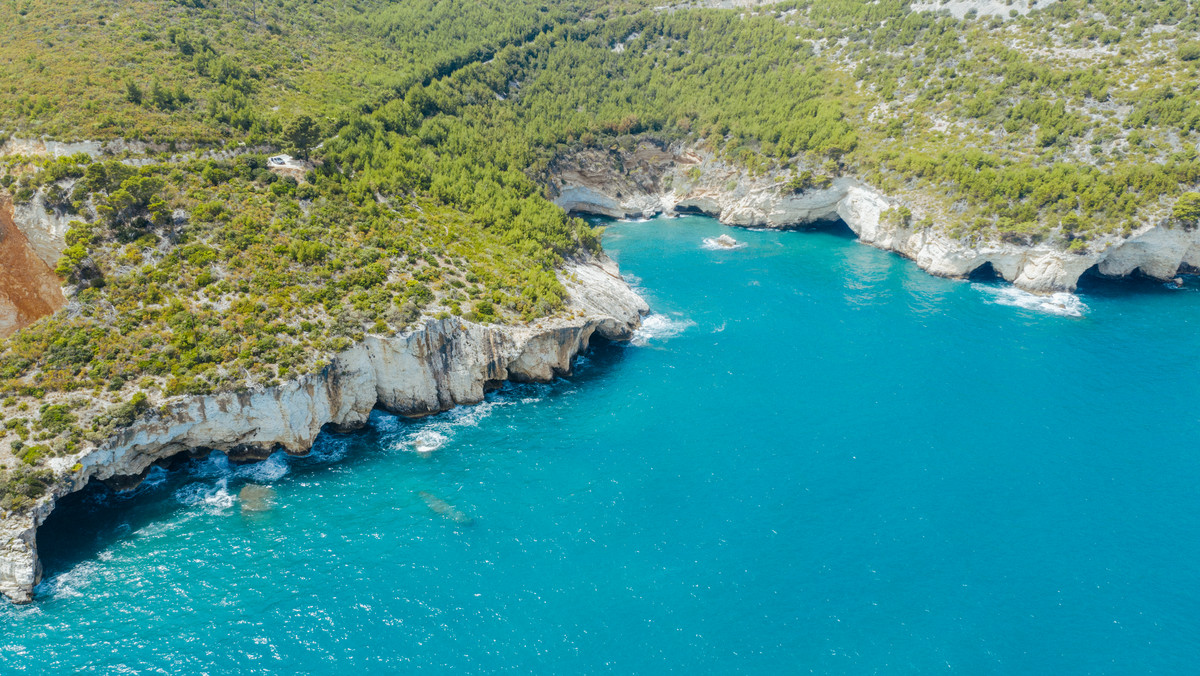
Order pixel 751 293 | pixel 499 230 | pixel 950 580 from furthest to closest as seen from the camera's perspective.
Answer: pixel 751 293
pixel 499 230
pixel 950 580

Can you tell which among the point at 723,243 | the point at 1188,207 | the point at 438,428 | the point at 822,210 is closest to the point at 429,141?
the point at 723,243

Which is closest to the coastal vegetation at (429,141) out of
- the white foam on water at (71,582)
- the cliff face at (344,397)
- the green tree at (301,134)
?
the green tree at (301,134)

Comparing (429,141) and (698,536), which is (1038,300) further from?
(429,141)

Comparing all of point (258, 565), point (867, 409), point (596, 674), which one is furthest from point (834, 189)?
point (258, 565)

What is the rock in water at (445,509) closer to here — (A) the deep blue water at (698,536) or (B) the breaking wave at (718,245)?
(A) the deep blue water at (698,536)

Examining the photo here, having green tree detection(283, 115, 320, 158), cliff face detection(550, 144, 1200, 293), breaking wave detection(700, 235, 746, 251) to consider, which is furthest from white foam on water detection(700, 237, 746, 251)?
green tree detection(283, 115, 320, 158)

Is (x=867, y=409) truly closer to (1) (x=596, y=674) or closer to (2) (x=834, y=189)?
(1) (x=596, y=674)

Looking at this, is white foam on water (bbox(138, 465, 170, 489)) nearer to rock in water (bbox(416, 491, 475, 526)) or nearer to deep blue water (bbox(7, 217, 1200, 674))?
deep blue water (bbox(7, 217, 1200, 674))
